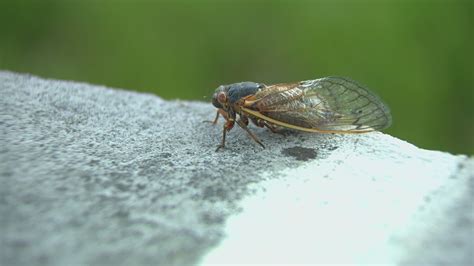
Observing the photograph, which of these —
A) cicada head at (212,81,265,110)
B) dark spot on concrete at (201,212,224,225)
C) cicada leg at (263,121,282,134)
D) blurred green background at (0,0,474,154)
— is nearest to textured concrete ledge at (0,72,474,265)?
dark spot on concrete at (201,212,224,225)

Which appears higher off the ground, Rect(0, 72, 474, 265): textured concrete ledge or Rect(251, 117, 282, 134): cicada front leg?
Rect(251, 117, 282, 134): cicada front leg

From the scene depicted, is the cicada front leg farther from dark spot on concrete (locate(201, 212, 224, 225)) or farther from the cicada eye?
dark spot on concrete (locate(201, 212, 224, 225))

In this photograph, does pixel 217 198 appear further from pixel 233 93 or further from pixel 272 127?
pixel 233 93

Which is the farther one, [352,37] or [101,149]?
[352,37]

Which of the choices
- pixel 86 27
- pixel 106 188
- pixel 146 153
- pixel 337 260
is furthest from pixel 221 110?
pixel 86 27

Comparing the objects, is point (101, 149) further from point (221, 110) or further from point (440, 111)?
point (440, 111)
